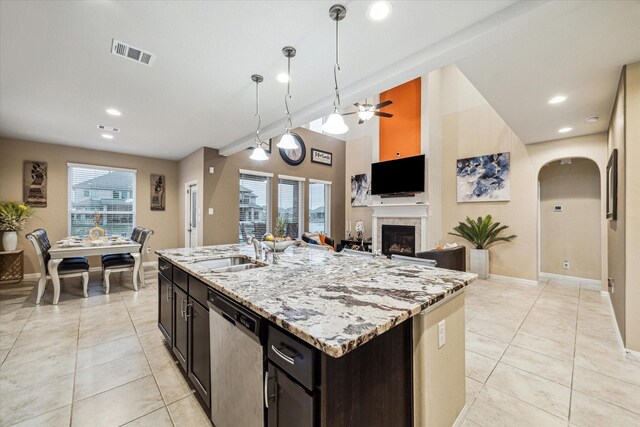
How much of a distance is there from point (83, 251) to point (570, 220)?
26.0 ft

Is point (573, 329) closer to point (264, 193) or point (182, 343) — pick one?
point (182, 343)

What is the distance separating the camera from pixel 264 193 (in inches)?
263

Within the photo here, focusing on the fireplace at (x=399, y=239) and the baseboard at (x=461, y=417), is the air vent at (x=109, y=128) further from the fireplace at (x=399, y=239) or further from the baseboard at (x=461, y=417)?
the baseboard at (x=461, y=417)

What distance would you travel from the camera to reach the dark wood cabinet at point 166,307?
217 centimetres

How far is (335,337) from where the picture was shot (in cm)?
80

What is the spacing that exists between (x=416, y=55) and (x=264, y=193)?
506 cm

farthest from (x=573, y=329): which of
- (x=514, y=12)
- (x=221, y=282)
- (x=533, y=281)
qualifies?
(x=221, y=282)

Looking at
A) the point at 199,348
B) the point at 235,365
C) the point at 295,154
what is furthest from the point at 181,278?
the point at 295,154

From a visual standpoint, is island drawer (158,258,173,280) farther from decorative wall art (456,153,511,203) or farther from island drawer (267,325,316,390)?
decorative wall art (456,153,511,203)

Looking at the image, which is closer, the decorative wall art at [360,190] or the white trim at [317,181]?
the decorative wall art at [360,190]

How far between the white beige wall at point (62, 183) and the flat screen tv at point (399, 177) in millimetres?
5015

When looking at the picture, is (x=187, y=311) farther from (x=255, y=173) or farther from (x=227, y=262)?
(x=255, y=173)

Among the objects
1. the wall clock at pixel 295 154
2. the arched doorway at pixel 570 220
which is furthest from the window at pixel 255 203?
the arched doorway at pixel 570 220

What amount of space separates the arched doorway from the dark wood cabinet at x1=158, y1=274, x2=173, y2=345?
19.1 ft
